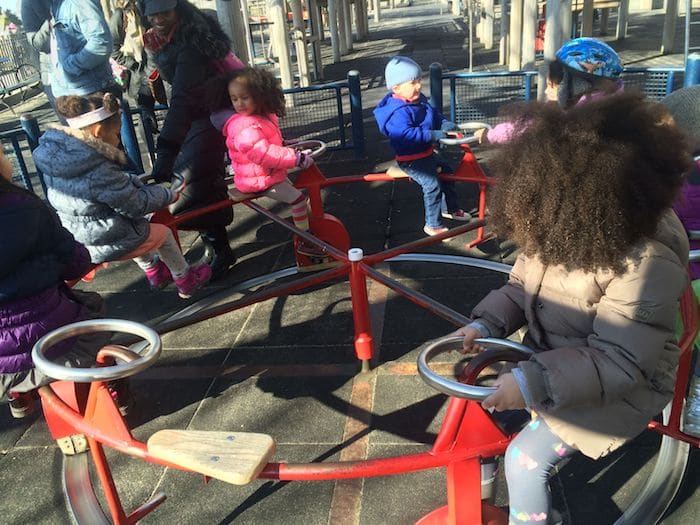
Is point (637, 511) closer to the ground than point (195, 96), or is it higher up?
closer to the ground

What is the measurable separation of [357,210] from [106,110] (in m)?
2.80

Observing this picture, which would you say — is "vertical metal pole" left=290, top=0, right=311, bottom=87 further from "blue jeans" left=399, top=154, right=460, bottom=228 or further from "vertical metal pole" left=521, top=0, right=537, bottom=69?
"blue jeans" left=399, top=154, right=460, bottom=228

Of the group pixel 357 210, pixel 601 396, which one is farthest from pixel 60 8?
pixel 601 396

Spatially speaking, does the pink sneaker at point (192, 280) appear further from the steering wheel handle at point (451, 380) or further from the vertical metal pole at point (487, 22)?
the vertical metal pole at point (487, 22)

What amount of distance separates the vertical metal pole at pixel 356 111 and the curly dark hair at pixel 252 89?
2861mm

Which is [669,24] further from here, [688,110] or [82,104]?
[82,104]

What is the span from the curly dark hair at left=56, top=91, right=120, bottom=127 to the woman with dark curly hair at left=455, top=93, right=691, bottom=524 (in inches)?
82.9

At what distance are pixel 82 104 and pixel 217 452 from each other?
6.84 ft

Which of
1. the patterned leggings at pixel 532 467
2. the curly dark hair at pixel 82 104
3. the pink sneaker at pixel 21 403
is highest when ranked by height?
the curly dark hair at pixel 82 104

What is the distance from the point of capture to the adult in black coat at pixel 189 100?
3.73 meters

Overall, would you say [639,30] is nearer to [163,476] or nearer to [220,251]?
[220,251]

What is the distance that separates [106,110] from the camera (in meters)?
2.91

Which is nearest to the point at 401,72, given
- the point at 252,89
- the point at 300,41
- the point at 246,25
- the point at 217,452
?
the point at 252,89

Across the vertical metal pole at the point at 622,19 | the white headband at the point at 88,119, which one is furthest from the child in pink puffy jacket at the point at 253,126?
the vertical metal pole at the point at 622,19
